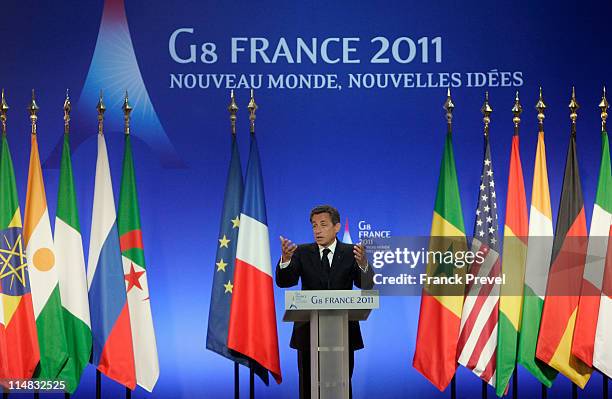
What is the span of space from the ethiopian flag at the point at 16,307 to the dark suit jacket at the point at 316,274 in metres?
1.82

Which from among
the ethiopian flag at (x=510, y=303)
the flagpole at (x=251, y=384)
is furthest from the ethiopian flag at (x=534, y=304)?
the flagpole at (x=251, y=384)

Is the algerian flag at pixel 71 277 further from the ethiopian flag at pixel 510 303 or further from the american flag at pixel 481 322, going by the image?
the ethiopian flag at pixel 510 303

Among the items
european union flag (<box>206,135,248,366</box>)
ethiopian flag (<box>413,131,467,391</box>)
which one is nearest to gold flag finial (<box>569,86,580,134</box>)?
ethiopian flag (<box>413,131,467,391</box>)

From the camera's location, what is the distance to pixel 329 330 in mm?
4531

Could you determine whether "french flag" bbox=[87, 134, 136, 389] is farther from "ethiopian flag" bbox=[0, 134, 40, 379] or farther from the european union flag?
the european union flag

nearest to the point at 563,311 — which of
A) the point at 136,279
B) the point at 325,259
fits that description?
the point at 325,259

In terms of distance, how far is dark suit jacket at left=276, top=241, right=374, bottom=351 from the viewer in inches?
246

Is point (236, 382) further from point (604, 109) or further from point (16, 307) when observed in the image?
point (604, 109)

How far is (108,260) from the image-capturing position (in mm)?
6824

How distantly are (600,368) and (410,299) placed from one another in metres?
1.54

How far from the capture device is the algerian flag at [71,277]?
6684 millimetres

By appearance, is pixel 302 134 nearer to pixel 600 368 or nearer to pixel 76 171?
pixel 76 171

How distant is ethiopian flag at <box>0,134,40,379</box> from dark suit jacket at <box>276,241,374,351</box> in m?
1.82

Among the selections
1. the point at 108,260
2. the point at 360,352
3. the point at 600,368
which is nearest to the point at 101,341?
the point at 108,260
